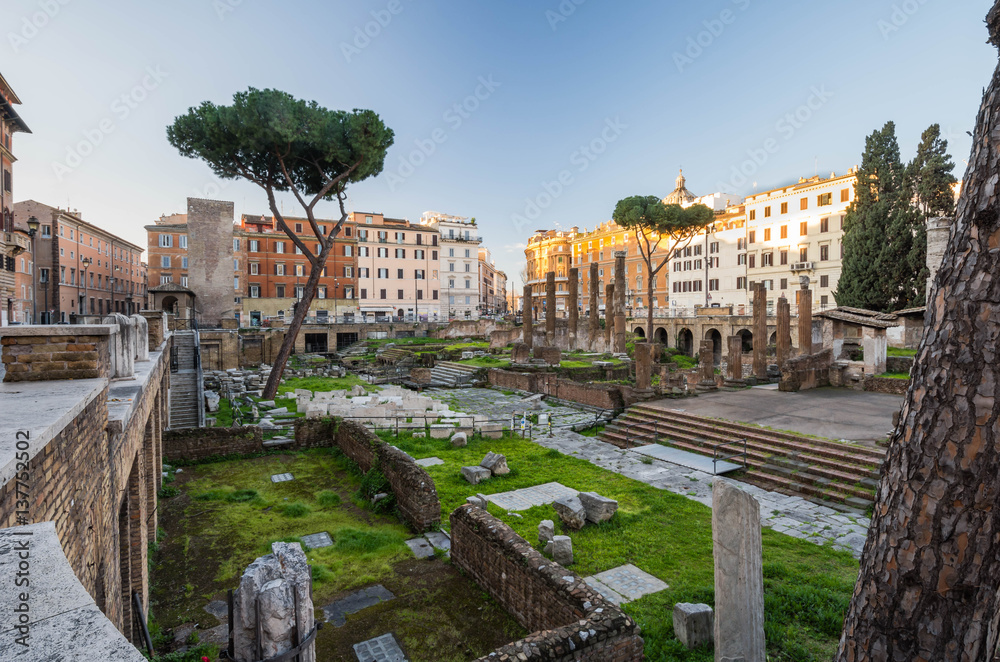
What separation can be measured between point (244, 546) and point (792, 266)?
46.2 m

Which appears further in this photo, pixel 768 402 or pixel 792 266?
pixel 792 266

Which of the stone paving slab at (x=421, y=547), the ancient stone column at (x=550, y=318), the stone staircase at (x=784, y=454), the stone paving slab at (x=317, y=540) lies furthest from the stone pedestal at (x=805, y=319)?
the stone paving slab at (x=317, y=540)

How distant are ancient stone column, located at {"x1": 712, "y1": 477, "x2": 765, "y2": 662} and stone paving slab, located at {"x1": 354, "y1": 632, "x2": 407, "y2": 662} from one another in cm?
335

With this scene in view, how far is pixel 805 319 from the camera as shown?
23.2 metres

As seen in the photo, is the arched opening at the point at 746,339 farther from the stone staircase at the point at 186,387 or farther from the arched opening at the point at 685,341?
the stone staircase at the point at 186,387

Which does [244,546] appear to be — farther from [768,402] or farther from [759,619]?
[768,402]

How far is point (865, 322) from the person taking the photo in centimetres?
2245

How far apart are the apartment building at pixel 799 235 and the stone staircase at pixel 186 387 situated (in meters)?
39.1

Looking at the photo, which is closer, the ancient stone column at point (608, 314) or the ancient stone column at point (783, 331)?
the ancient stone column at point (783, 331)

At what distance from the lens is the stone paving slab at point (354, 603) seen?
20.5 ft

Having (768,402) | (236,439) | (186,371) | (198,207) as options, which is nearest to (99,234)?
(198,207)

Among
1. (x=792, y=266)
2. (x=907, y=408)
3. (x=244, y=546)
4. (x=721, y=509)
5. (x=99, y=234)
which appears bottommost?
(x=244, y=546)

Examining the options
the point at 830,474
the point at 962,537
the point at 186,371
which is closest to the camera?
the point at 962,537

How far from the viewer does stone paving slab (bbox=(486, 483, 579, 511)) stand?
988 cm
